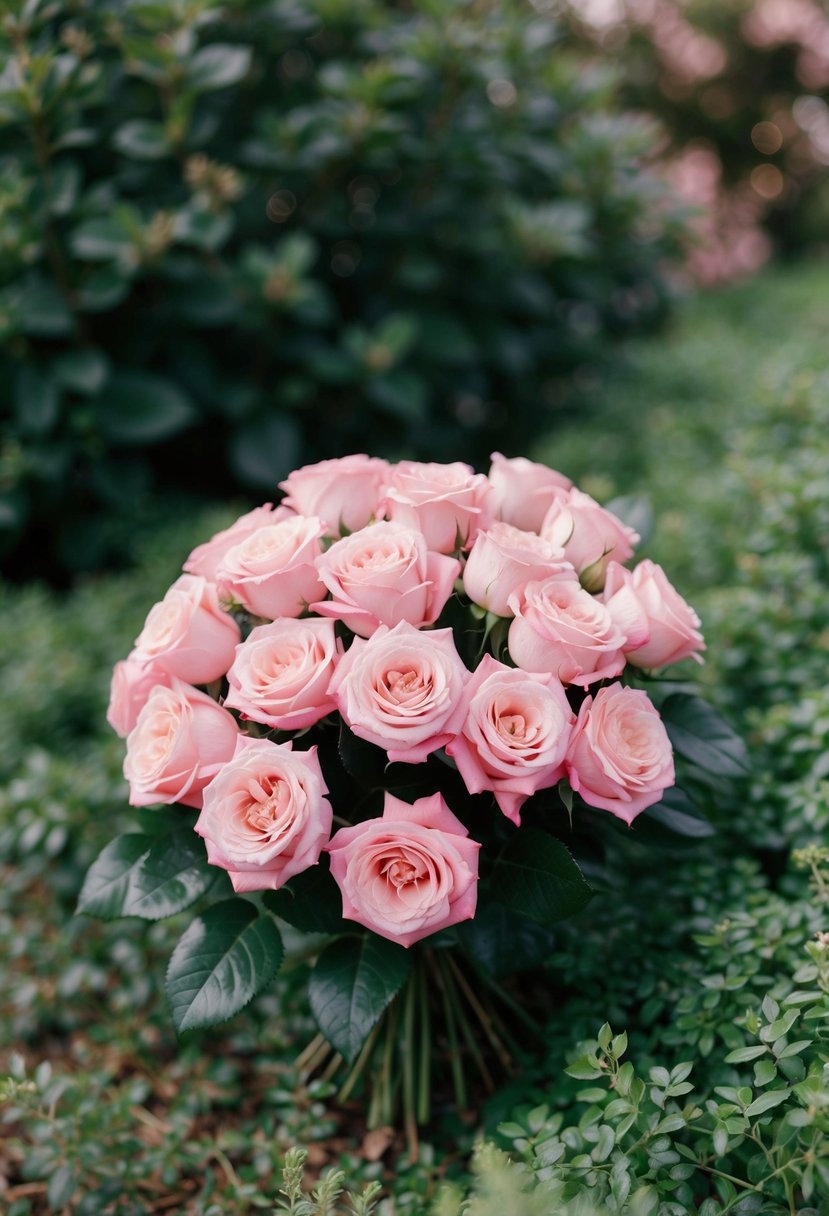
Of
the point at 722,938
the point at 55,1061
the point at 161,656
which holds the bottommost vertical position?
the point at 55,1061

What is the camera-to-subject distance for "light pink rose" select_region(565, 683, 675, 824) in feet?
3.18

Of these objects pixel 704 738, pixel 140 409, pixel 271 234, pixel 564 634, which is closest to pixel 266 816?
pixel 564 634

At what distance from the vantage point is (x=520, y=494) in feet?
4.01

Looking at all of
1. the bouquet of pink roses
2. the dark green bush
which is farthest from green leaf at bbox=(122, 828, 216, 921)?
the dark green bush

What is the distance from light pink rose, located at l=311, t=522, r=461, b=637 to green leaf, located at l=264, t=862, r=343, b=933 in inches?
11.6

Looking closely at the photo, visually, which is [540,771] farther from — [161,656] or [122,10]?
[122,10]

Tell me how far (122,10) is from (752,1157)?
9.74 ft

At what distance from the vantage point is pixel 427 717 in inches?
35.8

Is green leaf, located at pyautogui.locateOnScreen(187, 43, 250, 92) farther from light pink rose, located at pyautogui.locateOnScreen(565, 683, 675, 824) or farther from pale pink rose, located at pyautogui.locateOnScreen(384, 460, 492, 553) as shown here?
light pink rose, located at pyautogui.locateOnScreen(565, 683, 675, 824)

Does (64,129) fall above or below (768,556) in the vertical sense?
above

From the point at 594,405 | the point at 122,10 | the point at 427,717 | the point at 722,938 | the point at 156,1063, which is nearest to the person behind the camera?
the point at 427,717

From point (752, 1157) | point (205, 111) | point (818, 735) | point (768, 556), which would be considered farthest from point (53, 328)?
point (752, 1157)

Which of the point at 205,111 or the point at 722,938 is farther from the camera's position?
the point at 205,111

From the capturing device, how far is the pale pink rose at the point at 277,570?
1054mm
